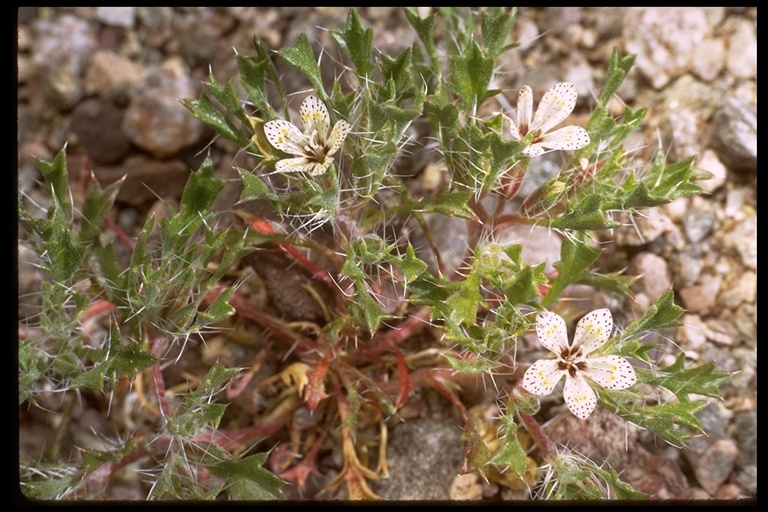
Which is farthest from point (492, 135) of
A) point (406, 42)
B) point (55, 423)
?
point (55, 423)

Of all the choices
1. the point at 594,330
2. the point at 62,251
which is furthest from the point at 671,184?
the point at 62,251

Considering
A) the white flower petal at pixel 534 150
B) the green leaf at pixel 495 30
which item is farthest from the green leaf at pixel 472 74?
the green leaf at pixel 495 30

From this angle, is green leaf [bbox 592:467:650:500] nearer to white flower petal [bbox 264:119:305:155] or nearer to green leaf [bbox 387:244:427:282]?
green leaf [bbox 387:244:427:282]

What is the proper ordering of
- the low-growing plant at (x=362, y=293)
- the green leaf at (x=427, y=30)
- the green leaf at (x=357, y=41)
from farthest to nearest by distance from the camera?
the green leaf at (x=427, y=30) → the green leaf at (x=357, y=41) → the low-growing plant at (x=362, y=293)

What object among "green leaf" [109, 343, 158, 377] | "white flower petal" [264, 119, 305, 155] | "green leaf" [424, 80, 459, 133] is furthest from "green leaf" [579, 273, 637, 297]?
"green leaf" [109, 343, 158, 377]

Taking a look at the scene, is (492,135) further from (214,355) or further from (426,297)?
(214,355)

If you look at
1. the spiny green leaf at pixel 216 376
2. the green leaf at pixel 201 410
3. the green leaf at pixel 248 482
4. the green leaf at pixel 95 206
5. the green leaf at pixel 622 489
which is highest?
the green leaf at pixel 95 206

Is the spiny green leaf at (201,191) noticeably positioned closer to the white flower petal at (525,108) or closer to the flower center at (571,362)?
the white flower petal at (525,108)
